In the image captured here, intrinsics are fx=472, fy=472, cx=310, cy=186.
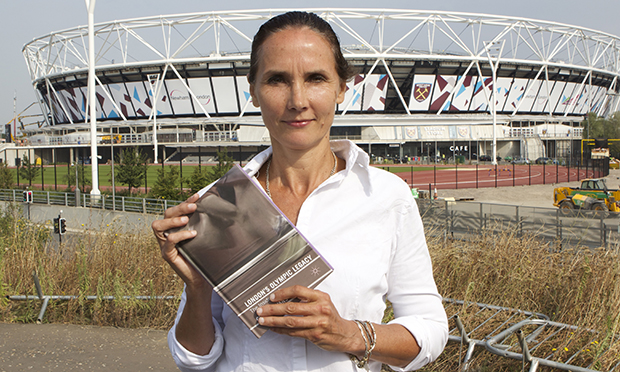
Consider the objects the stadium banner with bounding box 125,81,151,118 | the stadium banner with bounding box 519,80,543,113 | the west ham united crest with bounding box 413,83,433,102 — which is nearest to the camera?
the stadium banner with bounding box 125,81,151,118

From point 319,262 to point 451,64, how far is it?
226 feet

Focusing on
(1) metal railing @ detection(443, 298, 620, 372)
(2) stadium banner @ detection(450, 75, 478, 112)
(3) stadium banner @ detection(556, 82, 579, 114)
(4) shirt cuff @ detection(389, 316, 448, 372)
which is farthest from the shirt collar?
(3) stadium banner @ detection(556, 82, 579, 114)

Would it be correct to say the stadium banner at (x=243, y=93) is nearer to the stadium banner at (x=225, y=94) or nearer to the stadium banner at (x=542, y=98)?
the stadium banner at (x=225, y=94)

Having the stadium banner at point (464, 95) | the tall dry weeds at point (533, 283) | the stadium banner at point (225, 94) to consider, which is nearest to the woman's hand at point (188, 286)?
the tall dry weeds at point (533, 283)

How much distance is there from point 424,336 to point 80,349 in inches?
149

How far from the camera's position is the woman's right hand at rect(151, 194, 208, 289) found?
4.36 ft

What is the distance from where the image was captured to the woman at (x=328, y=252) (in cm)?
147

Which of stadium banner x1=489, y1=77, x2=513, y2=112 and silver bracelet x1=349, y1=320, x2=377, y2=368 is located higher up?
stadium banner x1=489, y1=77, x2=513, y2=112

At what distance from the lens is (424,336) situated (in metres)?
1.52

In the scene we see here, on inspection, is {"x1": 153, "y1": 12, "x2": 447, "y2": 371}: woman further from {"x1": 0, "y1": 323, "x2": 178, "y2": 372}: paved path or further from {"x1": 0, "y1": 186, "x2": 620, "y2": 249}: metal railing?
{"x1": 0, "y1": 186, "x2": 620, "y2": 249}: metal railing

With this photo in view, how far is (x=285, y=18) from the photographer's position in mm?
1548

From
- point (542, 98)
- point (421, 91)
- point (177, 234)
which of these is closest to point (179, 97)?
point (421, 91)

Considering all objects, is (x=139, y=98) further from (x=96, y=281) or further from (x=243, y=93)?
(x=96, y=281)

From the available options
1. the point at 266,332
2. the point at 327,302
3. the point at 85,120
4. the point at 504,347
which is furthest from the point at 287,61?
the point at 85,120
